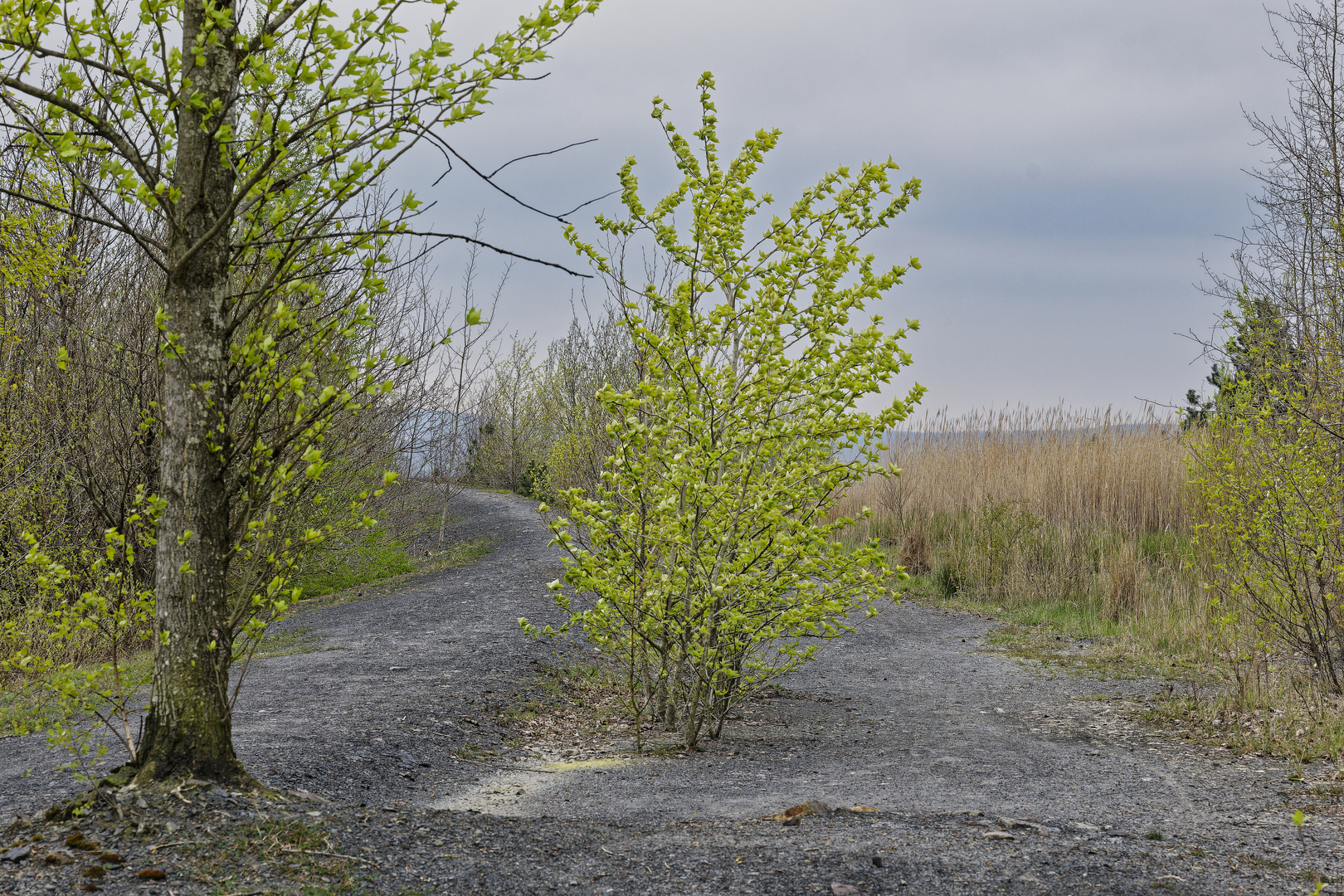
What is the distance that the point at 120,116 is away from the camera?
128 inches

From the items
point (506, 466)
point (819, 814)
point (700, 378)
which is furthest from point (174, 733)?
point (506, 466)

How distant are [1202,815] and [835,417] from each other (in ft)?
8.00

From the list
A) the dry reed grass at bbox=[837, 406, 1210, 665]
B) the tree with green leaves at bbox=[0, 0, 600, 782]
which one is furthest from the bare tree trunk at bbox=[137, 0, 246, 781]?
the dry reed grass at bbox=[837, 406, 1210, 665]

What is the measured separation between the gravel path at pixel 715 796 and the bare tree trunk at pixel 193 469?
9.6 inches

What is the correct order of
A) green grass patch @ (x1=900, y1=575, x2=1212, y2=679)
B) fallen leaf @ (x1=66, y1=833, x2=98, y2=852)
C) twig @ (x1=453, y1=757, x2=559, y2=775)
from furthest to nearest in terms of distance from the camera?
Answer: 1. green grass patch @ (x1=900, y1=575, x2=1212, y2=679)
2. twig @ (x1=453, y1=757, x2=559, y2=775)
3. fallen leaf @ (x1=66, y1=833, x2=98, y2=852)

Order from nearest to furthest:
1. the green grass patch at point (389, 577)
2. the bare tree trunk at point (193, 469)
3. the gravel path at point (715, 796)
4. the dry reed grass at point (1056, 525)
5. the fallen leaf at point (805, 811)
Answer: the gravel path at point (715, 796) < the bare tree trunk at point (193, 469) < the fallen leaf at point (805, 811) < the dry reed grass at point (1056, 525) < the green grass patch at point (389, 577)

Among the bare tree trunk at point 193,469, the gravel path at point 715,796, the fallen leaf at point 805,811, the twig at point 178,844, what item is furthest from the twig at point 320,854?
the fallen leaf at point 805,811

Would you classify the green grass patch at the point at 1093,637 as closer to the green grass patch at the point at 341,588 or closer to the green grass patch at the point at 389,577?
the green grass patch at the point at 341,588

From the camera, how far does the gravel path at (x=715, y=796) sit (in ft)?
10.0

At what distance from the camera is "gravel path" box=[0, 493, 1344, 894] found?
10.0ft

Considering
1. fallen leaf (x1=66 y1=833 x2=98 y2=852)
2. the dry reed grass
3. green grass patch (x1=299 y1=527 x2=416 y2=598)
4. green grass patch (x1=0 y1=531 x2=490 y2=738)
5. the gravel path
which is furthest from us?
green grass patch (x1=299 y1=527 x2=416 y2=598)

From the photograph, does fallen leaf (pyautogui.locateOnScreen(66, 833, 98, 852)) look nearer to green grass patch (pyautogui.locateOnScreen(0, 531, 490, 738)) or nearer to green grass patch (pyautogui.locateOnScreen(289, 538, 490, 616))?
green grass patch (pyautogui.locateOnScreen(0, 531, 490, 738))

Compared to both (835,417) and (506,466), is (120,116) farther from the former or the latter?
(506,466)

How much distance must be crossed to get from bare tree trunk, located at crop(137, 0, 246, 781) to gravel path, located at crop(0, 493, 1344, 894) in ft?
0.80
